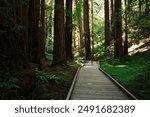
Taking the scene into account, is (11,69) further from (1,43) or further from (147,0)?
(147,0)

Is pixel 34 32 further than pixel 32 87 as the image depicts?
Yes

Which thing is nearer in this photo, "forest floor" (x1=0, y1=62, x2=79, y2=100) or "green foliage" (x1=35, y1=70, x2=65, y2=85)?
"forest floor" (x1=0, y1=62, x2=79, y2=100)

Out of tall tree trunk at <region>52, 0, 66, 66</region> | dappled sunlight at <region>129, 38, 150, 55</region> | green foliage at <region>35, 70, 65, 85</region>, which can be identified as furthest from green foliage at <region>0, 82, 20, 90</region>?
dappled sunlight at <region>129, 38, 150, 55</region>

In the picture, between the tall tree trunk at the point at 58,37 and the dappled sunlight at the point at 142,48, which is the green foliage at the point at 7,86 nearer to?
the tall tree trunk at the point at 58,37

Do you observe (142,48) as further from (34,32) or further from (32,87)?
(32,87)

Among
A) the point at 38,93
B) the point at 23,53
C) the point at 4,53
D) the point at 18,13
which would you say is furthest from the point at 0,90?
the point at 18,13

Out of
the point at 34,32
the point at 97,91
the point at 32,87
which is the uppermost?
the point at 34,32

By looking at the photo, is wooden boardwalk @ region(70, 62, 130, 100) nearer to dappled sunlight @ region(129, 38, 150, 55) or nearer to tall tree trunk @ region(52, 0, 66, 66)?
tall tree trunk @ region(52, 0, 66, 66)

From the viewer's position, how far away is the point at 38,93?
32.9 ft

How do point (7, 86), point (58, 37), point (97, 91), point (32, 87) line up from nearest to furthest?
1. point (7, 86)
2. point (32, 87)
3. point (97, 91)
4. point (58, 37)

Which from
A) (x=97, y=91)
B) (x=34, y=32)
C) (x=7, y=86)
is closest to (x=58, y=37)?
(x=34, y=32)

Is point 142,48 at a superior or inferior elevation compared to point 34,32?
inferior

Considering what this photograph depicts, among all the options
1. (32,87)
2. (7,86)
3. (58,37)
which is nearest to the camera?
(7,86)

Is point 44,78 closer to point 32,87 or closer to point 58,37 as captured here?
point 32,87
